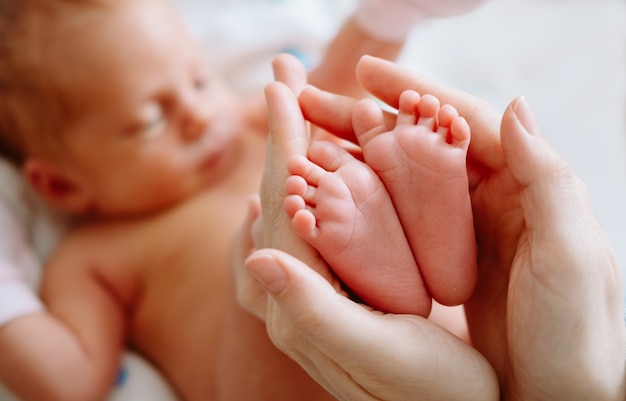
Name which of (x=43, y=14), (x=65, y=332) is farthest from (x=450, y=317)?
(x=43, y=14)

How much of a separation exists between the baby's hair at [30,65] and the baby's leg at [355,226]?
0.62 m

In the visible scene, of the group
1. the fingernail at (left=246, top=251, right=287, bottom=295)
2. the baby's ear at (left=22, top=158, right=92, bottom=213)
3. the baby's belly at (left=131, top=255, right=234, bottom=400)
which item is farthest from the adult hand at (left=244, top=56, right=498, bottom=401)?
the baby's ear at (left=22, top=158, right=92, bottom=213)

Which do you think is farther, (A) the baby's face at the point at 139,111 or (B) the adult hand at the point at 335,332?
(A) the baby's face at the point at 139,111

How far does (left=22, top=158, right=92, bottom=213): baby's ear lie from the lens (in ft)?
3.72

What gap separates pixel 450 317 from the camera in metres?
0.80

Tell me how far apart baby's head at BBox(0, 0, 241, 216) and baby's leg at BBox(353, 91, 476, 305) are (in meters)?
0.53

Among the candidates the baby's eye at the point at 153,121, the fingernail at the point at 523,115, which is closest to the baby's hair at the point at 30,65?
the baby's eye at the point at 153,121

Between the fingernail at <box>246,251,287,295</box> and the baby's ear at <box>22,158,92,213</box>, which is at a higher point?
the fingernail at <box>246,251,287,295</box>

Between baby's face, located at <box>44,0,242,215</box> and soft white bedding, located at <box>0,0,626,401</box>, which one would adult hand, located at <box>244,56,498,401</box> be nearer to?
baby's face, located at <box>44,0,242,215</box>

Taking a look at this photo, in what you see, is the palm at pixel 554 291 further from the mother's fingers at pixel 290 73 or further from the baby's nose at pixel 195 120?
the baby's nose at pixel 195 120

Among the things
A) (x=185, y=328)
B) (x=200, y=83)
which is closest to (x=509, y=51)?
(x=200, y=83)

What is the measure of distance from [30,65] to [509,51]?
97 cm

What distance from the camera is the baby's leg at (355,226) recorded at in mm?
579

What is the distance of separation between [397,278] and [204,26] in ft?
3.36
